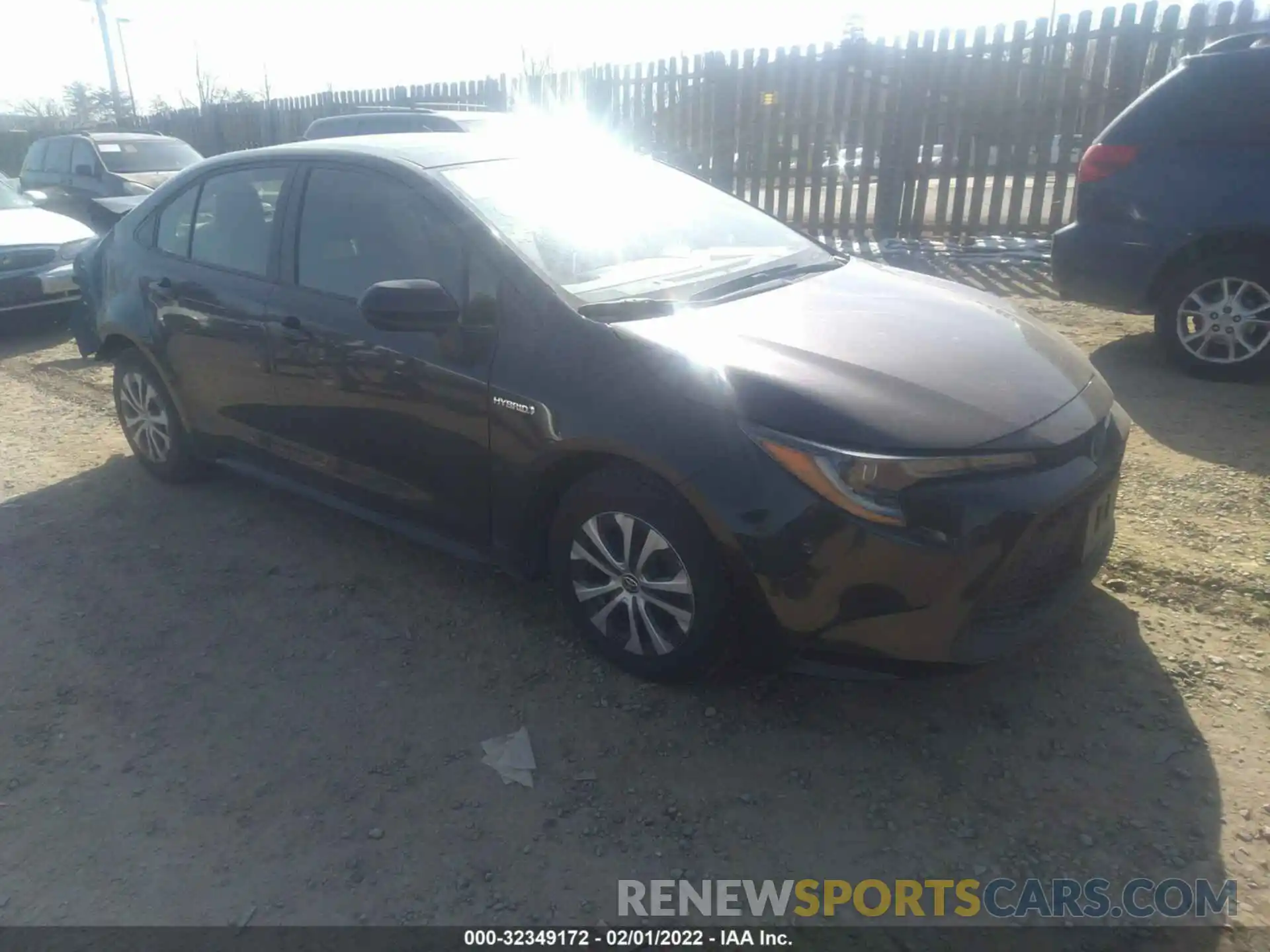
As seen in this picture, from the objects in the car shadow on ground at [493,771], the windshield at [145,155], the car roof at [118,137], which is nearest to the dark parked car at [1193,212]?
the car shadow on ground at [493,771]

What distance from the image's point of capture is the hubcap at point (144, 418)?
4.87 meters

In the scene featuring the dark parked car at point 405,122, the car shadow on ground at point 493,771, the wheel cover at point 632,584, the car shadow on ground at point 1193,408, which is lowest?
the car shadow on ground at point 493,771

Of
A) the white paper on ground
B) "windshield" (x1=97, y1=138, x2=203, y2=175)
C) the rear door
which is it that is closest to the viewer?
the white paper on ground

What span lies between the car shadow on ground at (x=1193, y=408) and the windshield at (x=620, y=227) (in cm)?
227

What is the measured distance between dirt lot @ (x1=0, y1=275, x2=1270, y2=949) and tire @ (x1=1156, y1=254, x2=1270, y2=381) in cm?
173

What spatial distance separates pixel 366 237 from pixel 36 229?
23.6 ft

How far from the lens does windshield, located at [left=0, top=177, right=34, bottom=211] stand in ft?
31.6

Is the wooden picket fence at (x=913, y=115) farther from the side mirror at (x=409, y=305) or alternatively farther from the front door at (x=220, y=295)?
the side mirror at (x=409, y=305)

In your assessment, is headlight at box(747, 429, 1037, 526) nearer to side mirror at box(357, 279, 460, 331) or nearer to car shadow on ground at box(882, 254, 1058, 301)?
side mirror at box(357, 279, 460, 331)

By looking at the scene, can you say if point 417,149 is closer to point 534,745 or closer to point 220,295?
point 220,295

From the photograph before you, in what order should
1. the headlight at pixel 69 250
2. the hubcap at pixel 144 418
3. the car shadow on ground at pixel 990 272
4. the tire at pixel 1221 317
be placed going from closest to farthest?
1. the hubcap at pixel 144 418
2. the tire at pixel 1221 317
3. the car shadow on ground at pixel 990 272
4. the headlight at pixel 69 250

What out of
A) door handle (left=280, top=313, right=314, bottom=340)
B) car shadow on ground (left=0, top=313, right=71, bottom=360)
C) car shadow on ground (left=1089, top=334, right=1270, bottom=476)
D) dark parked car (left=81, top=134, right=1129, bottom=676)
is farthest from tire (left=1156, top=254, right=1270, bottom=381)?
car shadow on ground (left=0, top=313, right=71, bottom=360)

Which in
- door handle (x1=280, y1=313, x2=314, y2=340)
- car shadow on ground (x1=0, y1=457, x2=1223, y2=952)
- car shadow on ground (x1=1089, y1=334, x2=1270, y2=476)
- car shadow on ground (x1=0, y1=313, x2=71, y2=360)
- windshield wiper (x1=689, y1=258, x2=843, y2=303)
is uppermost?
windshield wiper (x1=689, y1=258, x2=843, y2=303)

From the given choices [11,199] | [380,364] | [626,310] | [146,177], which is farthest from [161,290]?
[146,177]
